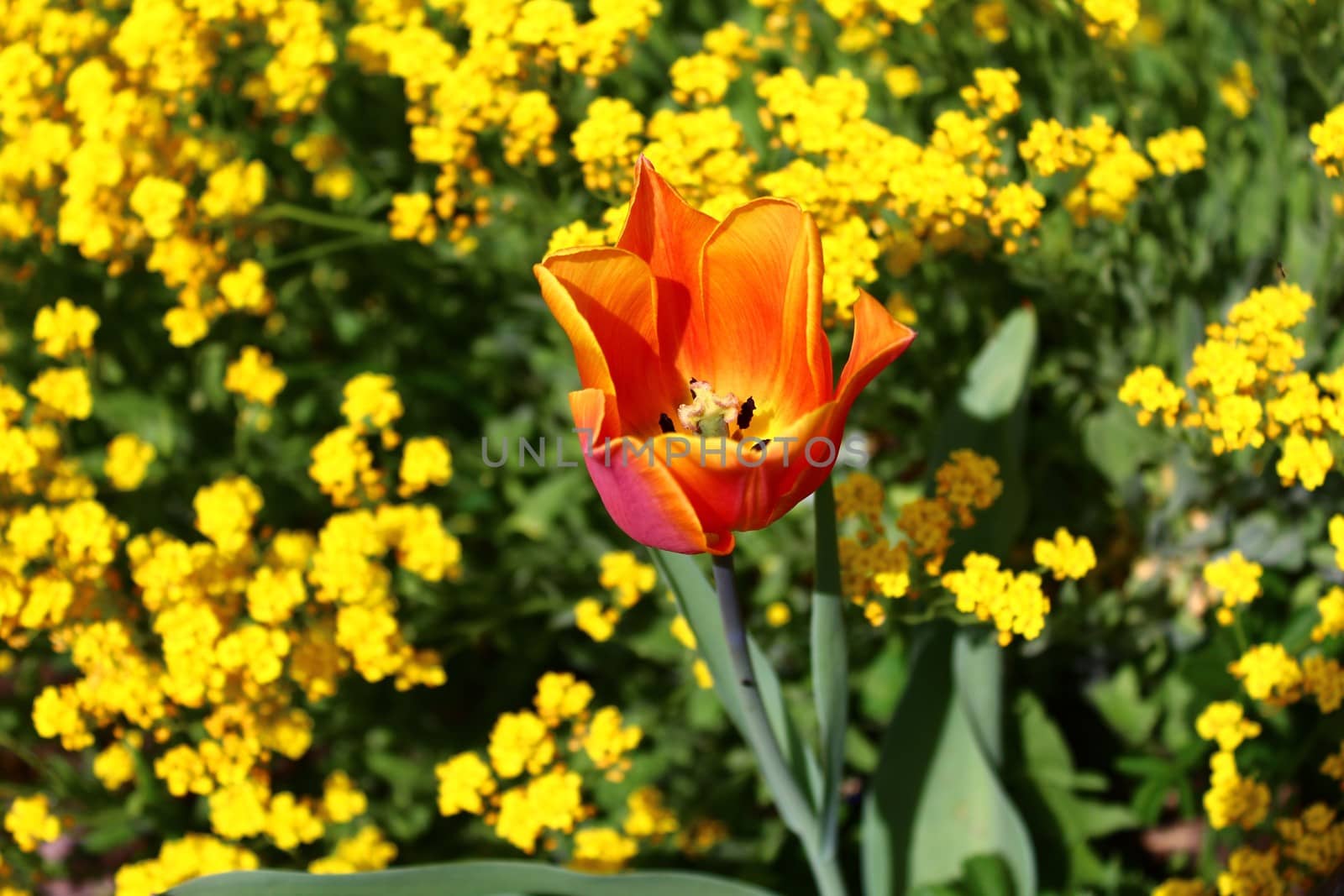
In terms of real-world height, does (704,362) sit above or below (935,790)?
above

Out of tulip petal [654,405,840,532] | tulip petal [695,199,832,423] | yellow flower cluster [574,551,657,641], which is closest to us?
tulip petal [654,405,840,532]

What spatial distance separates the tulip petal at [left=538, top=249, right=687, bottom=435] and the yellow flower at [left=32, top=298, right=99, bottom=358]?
1208 mm

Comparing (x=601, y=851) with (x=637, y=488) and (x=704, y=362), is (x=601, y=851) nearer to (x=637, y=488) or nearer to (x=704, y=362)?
(x=704, y=362)

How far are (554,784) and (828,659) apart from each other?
0.55 meters

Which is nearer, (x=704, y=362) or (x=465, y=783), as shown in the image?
(x=704, y=362)

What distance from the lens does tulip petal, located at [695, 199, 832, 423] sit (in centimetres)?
133

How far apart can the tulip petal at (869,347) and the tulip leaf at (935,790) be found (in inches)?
37.4

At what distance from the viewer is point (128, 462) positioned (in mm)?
2254

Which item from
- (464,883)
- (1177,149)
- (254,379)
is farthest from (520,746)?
(1177,149)

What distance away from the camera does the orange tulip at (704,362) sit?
1228 mm

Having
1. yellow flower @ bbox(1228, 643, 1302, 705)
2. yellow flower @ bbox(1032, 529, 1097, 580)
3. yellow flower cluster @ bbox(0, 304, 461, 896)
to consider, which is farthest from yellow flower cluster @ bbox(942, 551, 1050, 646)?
yellow flower cluster @ bbox(0, 304, 461, 896)

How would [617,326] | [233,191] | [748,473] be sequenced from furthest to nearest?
[233,191] < [617,326] < [748,473]

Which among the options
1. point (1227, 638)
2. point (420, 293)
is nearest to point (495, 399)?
point (420, 293)

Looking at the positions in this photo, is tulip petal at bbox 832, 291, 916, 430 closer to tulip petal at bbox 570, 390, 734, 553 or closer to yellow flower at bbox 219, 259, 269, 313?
tulip petal at bbox 570, 390, 734, 553
